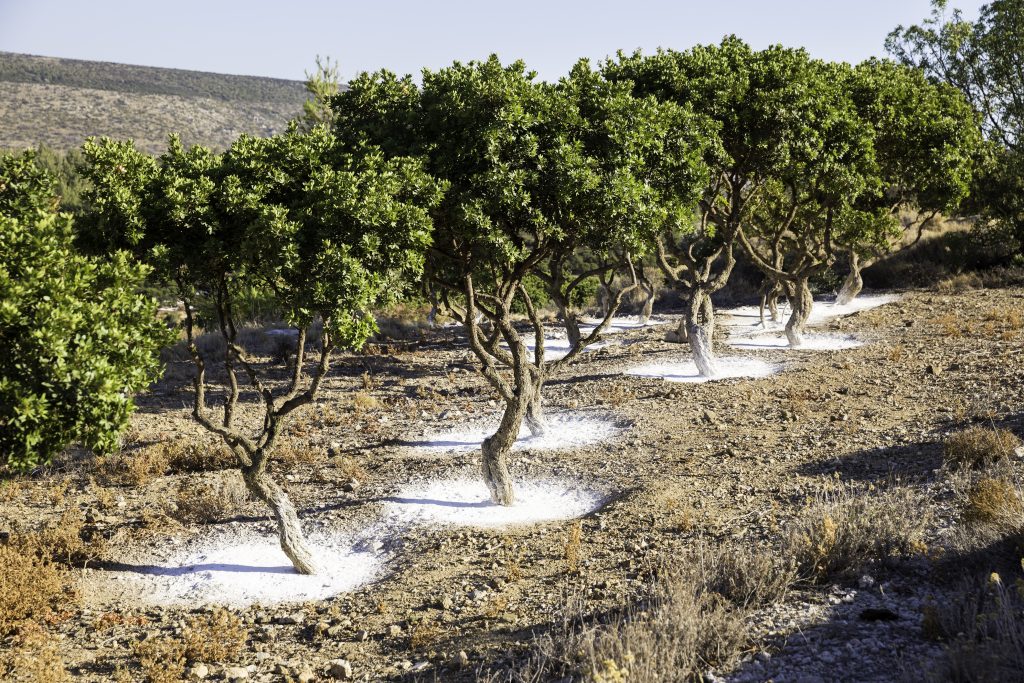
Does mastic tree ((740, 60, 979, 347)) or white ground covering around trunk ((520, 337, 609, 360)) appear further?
white ground covering around trunk ((520, 337, 609, 360))

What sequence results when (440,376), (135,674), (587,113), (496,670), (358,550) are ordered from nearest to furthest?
(496,670), (135,674), (358,550), (587,113), (440,376)

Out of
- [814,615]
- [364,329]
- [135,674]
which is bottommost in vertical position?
[135,674]

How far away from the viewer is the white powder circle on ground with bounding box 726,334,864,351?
24.1 meters

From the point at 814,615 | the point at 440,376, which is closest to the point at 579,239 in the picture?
the point at 814,615

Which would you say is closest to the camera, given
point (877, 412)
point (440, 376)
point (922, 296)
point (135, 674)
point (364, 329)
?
point (135, 674)

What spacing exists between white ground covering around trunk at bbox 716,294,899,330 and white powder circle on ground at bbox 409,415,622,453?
1472cm

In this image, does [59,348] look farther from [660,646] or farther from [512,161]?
[512,161]

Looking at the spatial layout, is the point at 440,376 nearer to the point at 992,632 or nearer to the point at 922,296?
the point at 992,632

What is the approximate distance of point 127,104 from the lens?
9394cm

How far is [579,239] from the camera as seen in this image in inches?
510

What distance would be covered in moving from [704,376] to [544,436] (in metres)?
6.56

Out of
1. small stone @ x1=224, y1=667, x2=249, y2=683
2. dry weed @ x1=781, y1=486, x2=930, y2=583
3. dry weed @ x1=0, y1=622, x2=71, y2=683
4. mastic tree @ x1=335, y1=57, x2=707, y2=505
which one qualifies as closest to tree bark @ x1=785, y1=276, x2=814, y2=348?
mastic tree @ x1=335, y1=57, x2=707, y2=505

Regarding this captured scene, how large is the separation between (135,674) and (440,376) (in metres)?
16.4

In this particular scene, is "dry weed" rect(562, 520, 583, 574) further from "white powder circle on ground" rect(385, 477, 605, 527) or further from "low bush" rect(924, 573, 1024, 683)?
"low bush" rect(924, 573, 1024, 683)
